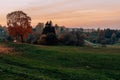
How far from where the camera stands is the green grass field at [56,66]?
1251 inches

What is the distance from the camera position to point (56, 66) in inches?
1619

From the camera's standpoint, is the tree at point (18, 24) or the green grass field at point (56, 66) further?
the tree at point (18, 24)

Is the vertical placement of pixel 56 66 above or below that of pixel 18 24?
below

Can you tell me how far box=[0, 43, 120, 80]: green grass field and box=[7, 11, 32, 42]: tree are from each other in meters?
29.1

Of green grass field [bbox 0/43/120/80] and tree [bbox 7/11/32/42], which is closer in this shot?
green grass field [bbox 0/43/120/80]

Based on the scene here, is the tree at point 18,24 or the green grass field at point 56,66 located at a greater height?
the tree at point 18,24

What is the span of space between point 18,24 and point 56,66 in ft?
165

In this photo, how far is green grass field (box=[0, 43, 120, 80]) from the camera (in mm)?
31766

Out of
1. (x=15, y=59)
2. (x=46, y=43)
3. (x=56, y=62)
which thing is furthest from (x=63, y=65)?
(x=46, y=43)

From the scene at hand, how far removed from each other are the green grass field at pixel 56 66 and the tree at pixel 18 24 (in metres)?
29.1

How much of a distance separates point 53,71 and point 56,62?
9.67m

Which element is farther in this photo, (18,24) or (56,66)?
(18,24)

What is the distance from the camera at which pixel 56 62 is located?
45000 millimetres

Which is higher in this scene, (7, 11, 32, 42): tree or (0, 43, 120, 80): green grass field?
(7, 11, 32, 42): tree
